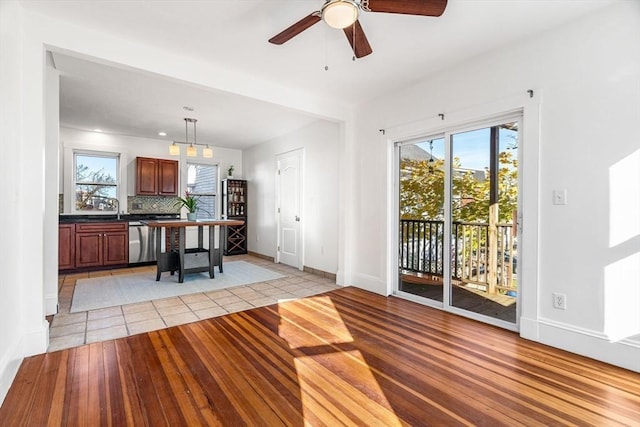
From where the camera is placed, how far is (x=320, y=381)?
198 centimetres

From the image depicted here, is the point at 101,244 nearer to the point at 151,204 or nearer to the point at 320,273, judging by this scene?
the point at 151,204

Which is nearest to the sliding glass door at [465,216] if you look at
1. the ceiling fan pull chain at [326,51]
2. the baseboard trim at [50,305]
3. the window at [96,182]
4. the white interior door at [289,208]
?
the ceiling fan pull chain at [326,51]

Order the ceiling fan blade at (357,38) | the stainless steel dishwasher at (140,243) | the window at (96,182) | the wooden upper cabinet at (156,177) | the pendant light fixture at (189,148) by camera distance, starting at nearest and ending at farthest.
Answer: the ceiling fan blade at (357,38) → the pendant light fixture at (189,148) → the stainless steel dishwasher at (140,243) → the window at (96,182) → the wooden upper cabinet at (156,177)

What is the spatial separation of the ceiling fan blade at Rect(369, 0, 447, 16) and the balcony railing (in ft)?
6.97

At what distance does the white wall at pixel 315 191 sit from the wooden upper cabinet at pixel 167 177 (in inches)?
74.2

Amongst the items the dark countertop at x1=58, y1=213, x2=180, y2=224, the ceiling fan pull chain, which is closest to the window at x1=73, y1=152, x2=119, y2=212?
the dark countertop at x1=58, y1=213, x2=180, y2=224

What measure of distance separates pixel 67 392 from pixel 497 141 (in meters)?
3.93

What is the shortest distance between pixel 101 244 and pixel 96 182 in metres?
1.40

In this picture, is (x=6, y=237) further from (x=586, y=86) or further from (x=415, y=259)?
(x=586, y=86)

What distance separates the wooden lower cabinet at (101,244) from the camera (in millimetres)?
5105

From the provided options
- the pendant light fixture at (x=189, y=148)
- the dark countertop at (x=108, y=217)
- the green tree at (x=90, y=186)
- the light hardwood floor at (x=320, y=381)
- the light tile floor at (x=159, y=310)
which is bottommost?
the light hardwood floor at (x=320, y=381)

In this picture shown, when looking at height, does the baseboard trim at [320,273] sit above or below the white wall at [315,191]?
below

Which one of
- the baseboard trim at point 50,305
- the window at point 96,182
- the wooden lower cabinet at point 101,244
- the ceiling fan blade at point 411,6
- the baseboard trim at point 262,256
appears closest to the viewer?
the ceiling fan blade at point 411,6

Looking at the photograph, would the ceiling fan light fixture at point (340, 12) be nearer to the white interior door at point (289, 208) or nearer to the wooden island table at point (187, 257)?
the wooden island table at point (187, 257)
